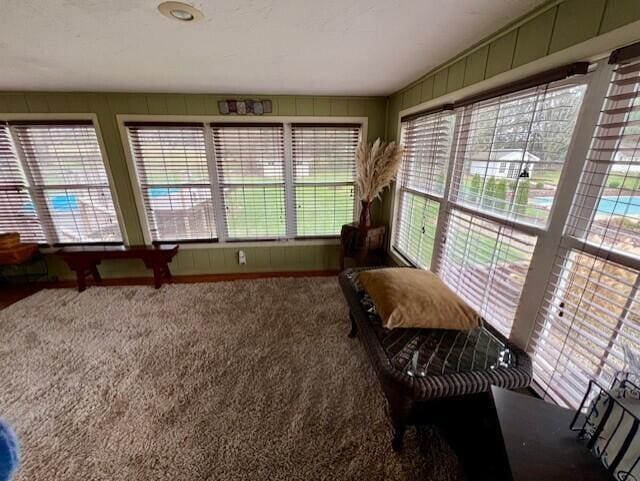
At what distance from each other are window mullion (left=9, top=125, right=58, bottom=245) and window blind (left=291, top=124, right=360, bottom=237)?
2.82 meters

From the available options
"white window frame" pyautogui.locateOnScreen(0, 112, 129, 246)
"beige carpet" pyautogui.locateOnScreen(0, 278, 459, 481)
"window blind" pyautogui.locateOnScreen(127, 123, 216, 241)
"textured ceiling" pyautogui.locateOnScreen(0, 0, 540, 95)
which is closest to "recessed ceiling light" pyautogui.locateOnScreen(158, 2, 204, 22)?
"textured ceiling" pyautogui.locateOnScreen(0, 0, 540, 95)

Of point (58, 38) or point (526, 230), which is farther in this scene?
point (58, 38)

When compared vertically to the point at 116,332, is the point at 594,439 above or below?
above

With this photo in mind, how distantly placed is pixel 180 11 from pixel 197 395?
2.07 meters

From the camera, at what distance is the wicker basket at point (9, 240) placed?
8.62ft

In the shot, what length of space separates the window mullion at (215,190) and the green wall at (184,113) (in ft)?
0.62

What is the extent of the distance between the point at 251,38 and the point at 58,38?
3.39 feet

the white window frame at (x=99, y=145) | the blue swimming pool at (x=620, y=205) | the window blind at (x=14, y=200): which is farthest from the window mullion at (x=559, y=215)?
the window blind at (x=14, y=200)

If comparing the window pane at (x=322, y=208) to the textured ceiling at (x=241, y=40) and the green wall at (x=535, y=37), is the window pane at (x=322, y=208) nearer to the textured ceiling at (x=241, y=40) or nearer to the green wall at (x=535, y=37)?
the textured ceiling at (x=241, y=40)

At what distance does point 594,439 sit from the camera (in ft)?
2.37

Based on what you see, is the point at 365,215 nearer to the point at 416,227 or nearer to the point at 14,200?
the point at 416,227

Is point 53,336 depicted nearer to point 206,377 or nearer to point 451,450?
point 206,377

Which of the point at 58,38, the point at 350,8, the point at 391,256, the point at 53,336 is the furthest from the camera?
the point at 391,256

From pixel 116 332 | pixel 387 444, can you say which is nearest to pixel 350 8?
pixel 387 444
